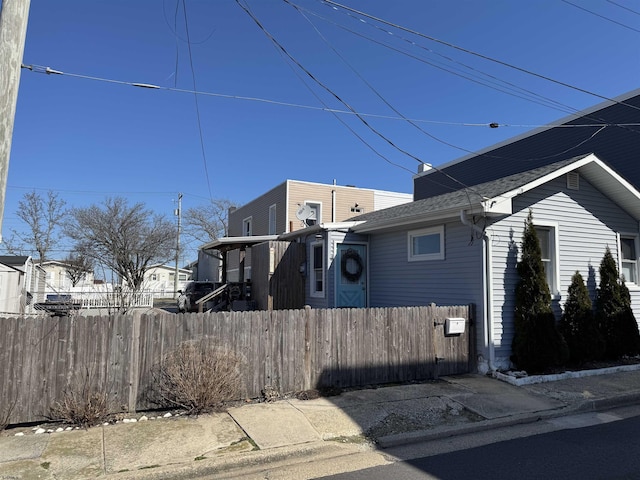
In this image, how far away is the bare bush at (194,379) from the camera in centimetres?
623

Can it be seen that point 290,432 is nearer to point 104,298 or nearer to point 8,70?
point 8,70

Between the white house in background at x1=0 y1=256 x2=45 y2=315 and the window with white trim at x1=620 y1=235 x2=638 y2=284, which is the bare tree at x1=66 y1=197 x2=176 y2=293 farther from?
the window with white trim at x1=620 y1=235 x2=638 y2=284

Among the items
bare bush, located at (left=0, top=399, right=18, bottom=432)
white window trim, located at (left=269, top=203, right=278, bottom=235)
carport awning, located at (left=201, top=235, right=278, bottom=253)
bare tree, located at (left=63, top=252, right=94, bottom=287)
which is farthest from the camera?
bare tree, located at (left=63, top=252, right=94, bottom=287)

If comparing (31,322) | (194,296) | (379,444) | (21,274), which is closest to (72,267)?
(21,274)

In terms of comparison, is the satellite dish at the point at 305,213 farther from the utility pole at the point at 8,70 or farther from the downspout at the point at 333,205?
the utility pole at the point at 8,70

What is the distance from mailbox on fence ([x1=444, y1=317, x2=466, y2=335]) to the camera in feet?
28.3

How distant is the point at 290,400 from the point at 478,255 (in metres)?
4.67

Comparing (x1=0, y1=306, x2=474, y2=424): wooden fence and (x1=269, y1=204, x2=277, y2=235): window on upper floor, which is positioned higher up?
(x1=269, y1=204, x2=277, y2=235): window on upper floor

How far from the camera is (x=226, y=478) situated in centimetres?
458

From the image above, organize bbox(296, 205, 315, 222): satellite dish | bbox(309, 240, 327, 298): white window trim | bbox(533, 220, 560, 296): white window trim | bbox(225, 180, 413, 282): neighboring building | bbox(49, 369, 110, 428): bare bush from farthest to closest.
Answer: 1. bbox(225, 180, 413, 282): neighboring building
2. bbox(296, 205, 315, 222): satellite dish
3. bbox(309, 240, 327, 298): white window trim
4. bbox(533, 220, 560, 296): white window trim
5. bbox(49, 369, 110, 428): bare bush

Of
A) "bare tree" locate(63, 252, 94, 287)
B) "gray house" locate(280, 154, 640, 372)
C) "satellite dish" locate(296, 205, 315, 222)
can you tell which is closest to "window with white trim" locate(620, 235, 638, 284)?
"gray house" locate(280, 154, 640, 372)

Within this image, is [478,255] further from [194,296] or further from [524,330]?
[194,296]

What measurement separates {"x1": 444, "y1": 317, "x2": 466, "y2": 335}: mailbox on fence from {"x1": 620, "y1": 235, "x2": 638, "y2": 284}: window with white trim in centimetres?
553

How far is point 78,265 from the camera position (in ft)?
125
